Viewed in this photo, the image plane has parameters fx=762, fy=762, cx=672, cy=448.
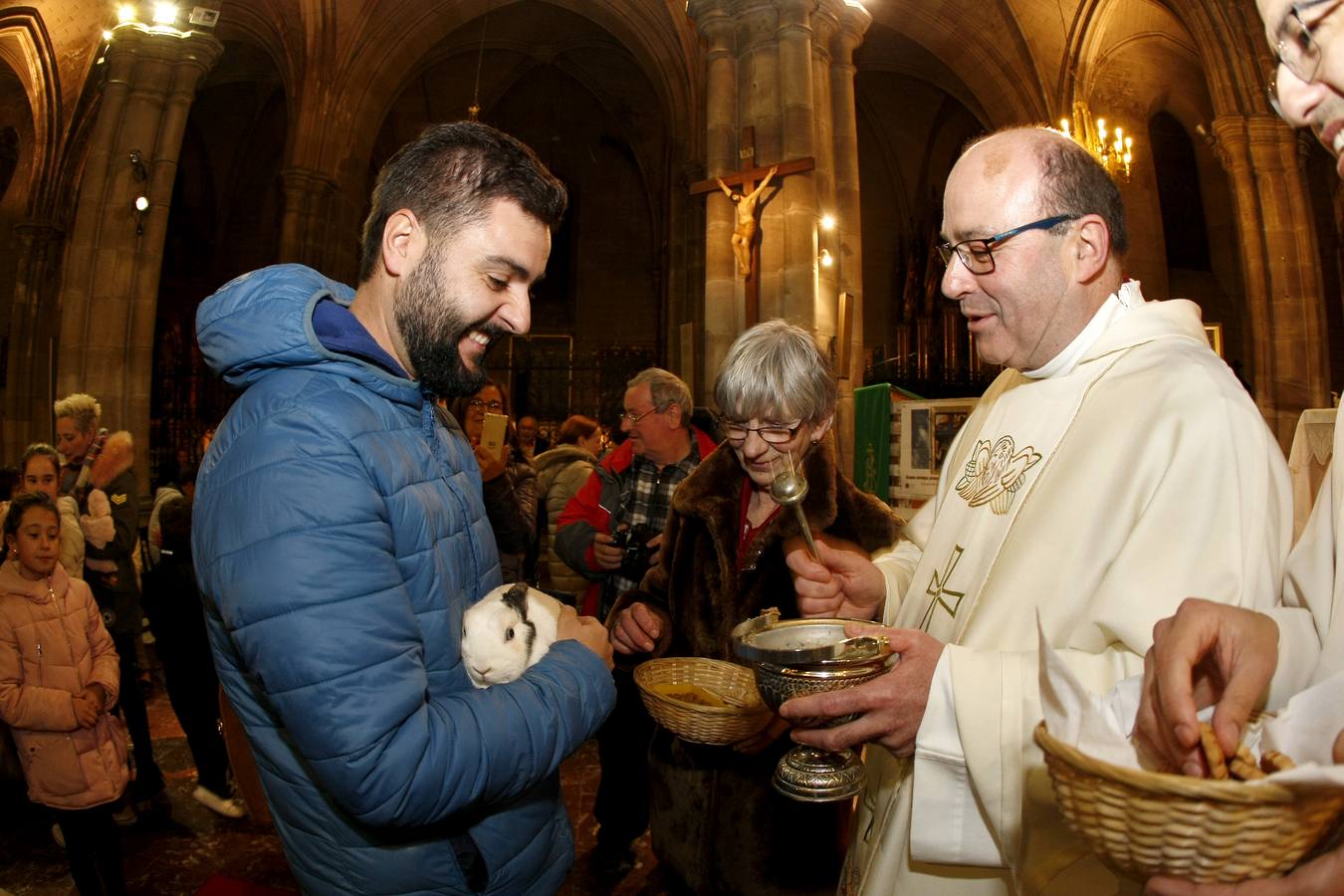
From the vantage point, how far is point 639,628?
2.32 meters

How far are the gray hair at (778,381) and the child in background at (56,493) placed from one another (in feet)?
12.0

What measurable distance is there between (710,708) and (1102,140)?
11088mm

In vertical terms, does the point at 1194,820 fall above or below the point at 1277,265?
below

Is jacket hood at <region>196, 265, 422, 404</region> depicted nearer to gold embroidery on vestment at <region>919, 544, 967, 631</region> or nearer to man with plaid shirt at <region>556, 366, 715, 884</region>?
gold embroidery on vestment at <region>919, 544, 967, 631</region>

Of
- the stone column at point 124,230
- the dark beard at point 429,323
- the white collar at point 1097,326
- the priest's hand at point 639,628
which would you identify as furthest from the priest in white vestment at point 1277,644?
the stone column at point 124,230

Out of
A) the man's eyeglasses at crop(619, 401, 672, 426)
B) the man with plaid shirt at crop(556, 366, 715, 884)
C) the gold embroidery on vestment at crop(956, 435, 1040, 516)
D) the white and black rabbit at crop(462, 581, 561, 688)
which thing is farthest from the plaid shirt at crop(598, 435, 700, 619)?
the white and black rabbit at crop(462, 581, 561, 688)

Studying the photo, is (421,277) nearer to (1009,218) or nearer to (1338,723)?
(1009,218)

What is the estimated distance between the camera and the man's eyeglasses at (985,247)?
1442mm

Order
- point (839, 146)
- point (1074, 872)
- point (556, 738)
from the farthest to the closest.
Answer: point (839, 146) → point (556, 738) → point (1074, 872)

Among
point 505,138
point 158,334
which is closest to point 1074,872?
point 505,138

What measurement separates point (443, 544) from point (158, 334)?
1937 centimetres

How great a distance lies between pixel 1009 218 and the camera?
1461mm

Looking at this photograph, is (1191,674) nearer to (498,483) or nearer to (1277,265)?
(498,483)

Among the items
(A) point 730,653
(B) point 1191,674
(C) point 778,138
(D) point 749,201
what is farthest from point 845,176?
(B) point 1191,674
